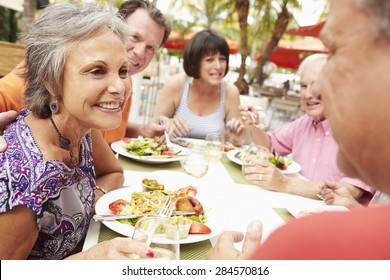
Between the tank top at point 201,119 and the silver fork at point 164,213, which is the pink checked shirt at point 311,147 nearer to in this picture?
the tank top at point 201,119

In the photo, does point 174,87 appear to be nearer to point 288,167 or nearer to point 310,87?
point 310,87

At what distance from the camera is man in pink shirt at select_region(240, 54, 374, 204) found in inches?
83.4

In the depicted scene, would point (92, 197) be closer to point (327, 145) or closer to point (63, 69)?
point (63, 69)

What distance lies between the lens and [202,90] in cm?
394

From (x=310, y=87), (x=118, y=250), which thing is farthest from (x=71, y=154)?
(x=310, y=87)

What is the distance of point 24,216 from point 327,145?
223cm

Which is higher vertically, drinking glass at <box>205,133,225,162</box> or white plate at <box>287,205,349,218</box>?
drinking glass at <box>205,133,225,162</box>

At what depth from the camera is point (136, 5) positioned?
2867 millimetres

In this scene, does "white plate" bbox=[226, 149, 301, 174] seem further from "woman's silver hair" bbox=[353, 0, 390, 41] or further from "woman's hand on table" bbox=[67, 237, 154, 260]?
"woman's silver hair" bbox=[353, 0, 390, 41]

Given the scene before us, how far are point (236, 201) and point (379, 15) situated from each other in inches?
59.5

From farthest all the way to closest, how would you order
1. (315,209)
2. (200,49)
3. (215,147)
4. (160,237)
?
(200,49) < (215,147) < (315,209) < (160,237)

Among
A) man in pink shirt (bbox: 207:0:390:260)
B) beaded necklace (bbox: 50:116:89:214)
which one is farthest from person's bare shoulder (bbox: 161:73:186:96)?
man in pink shirt (bbox: 207:0:390:260)
